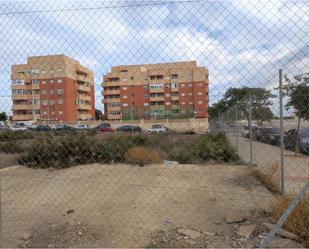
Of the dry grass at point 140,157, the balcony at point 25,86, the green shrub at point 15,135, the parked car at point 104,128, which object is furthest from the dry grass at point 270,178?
the green shrub at point 15,135

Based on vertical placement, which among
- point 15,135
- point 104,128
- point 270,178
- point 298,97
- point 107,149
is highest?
point 298,97

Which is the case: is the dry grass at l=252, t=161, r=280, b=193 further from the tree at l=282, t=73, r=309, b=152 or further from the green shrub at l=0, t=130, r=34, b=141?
the green shrub at l=0, t=130, r=34, b=141

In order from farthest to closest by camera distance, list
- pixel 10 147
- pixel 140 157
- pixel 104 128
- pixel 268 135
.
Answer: pixel 104 128
pixel 10 147
pixel 140 157
pixel 268 135

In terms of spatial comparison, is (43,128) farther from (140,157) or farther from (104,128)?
(104,128)

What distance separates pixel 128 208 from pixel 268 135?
4.21 metres

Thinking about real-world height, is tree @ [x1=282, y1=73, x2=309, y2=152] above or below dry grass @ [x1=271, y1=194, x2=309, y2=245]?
above

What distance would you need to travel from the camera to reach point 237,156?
40.2ft

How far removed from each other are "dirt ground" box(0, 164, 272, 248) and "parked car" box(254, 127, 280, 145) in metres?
1.08

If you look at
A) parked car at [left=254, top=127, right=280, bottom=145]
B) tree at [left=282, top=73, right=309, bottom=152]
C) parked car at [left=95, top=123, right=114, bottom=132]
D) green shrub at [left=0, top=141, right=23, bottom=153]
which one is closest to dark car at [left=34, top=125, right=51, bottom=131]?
green shrub at [left=0, top=141, right=23, bottom=153]

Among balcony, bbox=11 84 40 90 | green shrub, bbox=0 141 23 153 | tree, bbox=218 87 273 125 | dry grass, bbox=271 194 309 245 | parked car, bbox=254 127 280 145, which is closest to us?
dry grass, bbox=271 194 309 245

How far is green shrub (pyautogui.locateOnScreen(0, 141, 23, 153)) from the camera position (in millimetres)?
14883

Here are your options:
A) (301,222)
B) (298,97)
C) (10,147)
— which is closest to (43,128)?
(10,147)

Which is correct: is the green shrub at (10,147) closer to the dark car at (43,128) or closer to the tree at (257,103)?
the dark car at (43,128)

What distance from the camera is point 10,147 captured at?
1566 centimetres
